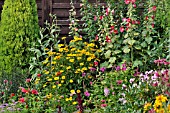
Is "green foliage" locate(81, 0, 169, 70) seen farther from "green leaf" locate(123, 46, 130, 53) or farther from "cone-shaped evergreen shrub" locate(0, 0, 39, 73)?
"cone-shaped evergreen shrub" locate(0, 0, 39, 73)

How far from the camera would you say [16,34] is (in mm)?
7180

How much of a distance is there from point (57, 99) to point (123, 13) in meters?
2.11

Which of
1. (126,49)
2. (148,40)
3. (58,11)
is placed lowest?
(126,49)

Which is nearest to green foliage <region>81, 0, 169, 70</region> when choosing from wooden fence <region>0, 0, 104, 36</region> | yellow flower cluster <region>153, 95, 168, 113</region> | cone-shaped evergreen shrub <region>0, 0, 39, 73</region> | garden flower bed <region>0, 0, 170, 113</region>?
garden flower bed <region>0, 0, 170, 113</region>

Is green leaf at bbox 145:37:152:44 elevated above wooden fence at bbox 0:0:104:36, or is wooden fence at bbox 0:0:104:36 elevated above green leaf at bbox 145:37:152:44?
wooden fence at bbox 0:0:104:36

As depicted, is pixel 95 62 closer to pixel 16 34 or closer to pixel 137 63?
pixel 137 63

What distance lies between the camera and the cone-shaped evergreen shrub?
714 centimetres

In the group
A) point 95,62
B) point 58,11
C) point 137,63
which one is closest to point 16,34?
point 58,11

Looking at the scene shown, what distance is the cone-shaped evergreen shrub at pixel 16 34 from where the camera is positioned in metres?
7.14

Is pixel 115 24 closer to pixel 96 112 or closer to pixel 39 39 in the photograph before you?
pixel 39 39

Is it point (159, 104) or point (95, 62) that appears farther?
point (95, 62)

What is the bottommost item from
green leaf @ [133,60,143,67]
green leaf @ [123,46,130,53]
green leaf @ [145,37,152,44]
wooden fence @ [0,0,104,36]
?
green leaf @ [133,60,143,67]

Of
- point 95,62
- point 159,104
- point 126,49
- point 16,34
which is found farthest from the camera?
point 16,34

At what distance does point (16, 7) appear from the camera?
7.26 metres
